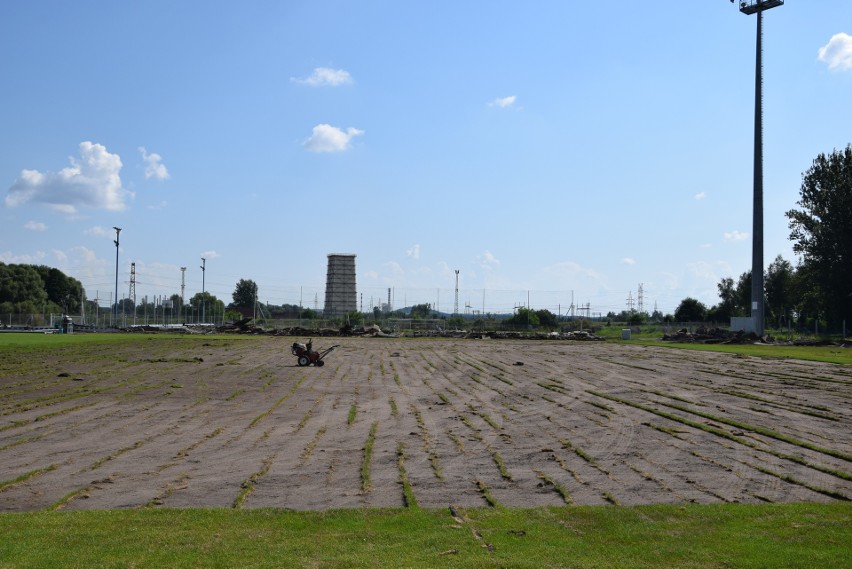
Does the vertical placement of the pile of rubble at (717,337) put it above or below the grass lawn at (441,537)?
above

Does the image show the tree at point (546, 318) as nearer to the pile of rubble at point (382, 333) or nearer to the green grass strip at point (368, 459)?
the pile of rubble at point (382, 333)

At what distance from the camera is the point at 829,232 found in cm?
6562

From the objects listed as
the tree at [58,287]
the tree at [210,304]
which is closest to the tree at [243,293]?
the tree at [210,304]

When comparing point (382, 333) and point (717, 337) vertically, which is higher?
point (717, 337)

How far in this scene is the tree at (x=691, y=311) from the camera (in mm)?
91500

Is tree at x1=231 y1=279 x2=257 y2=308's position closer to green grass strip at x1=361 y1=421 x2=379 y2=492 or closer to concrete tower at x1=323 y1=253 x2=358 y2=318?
concrete tower at x1=323 y1=253 x2=358 y2=318

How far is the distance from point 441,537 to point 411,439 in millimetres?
6065

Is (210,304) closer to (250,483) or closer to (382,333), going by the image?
(382,333)

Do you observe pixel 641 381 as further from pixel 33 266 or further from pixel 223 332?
pixel 33 266

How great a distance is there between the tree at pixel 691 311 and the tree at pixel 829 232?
2132 cm

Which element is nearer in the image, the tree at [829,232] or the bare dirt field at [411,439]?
the bare dirt field at [411,439]

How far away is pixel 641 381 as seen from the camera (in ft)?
79.0

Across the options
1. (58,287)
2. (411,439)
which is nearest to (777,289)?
(411,439)

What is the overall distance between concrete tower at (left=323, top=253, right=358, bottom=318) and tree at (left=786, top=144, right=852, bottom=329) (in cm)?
5501
